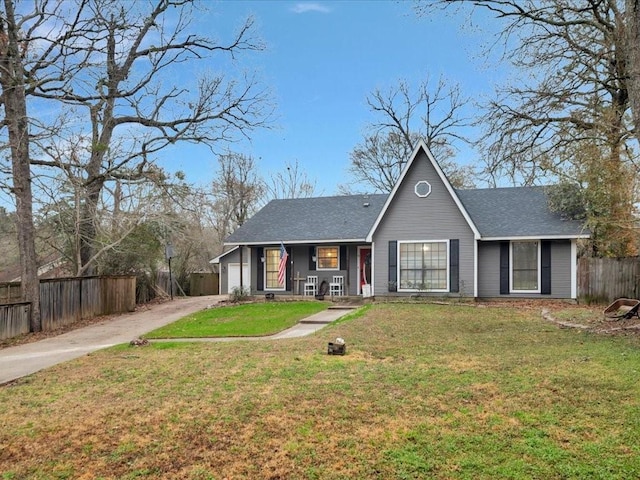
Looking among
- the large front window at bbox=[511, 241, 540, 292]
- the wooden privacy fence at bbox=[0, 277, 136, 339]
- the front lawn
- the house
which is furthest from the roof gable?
the wooden privacy fence at bbox=[0, 277, 136, 339]

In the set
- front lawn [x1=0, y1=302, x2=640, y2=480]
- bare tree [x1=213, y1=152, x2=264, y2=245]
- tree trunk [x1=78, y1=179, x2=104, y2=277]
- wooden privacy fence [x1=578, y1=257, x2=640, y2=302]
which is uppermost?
bare tree [x1=213, y1=152, x2=264, y2=245]

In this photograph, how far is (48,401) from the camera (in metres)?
6.26

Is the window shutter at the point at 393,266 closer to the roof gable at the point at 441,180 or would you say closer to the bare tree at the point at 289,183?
the roof gable at the point at 441,180

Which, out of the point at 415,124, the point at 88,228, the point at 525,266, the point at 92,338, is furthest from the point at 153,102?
the point at 415,124

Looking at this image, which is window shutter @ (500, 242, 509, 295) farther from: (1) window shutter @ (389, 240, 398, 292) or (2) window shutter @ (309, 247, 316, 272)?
(2) window shutter @ (309, 247, 316, 272)

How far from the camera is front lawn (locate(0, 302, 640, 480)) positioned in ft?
13.1

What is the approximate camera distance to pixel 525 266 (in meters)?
17.5

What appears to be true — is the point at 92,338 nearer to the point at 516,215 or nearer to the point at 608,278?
the point at 516,215

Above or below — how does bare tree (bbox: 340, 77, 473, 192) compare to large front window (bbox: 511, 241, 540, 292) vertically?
above

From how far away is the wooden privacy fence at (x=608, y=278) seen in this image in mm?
16312

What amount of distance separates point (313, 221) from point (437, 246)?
6.04 metres

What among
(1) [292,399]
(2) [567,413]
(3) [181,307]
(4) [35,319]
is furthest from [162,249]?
(2) [567,413]

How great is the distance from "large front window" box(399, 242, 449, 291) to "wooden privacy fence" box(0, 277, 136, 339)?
11.1 meters

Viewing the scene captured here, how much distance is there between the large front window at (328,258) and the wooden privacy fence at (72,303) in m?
7.86
